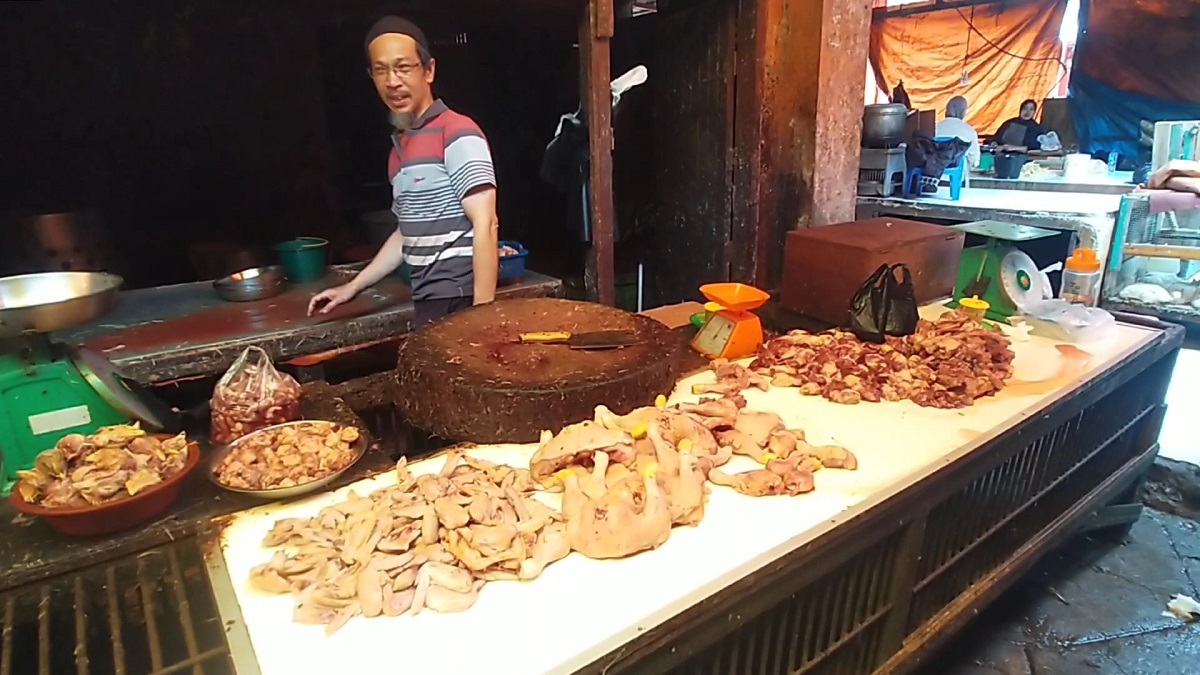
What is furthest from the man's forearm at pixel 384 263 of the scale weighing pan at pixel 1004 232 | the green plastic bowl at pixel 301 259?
the scale weighing pan at pixel 1004 232

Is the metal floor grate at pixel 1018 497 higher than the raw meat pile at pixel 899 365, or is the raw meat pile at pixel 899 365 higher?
the raw meat pile at pixel 899 365

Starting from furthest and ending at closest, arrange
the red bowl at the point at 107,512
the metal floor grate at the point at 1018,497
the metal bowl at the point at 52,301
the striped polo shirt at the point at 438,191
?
the striped polo shirt at the point at 438,191
the metal floor grate at the point at 1018,497
the metal bowl at the point at 52,301
the red bowl at the point at 107,512

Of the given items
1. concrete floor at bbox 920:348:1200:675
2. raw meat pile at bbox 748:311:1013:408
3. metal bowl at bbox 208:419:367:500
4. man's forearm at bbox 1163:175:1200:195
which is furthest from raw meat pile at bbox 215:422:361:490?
man's forearm at bbox 1163:175:1200:195

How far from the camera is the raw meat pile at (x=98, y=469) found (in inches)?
52.1

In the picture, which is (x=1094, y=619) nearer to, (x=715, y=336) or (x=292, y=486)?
(x=715, y=336)

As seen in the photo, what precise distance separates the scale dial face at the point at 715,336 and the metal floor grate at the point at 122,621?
154 cm

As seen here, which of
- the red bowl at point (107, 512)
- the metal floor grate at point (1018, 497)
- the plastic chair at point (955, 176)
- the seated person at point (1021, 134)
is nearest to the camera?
the red bowl at point (107, 512)

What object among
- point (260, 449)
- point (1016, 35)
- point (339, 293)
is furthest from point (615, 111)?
point (1016, 35)

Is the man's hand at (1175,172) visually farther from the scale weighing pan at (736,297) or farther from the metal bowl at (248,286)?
the metal bowl at (248,286)

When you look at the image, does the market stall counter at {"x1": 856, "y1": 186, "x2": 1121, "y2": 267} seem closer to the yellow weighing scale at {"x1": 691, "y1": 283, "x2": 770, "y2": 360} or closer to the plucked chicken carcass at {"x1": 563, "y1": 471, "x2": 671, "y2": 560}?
the yellow weighing scale at {"x1": 691, "y1": 283, "x2": 770, "y2": 360}

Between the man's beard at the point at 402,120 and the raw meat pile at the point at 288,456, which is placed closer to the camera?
the raw meat pile at the point at 288,456

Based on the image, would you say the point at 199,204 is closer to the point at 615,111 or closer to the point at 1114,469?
the point at 615,111

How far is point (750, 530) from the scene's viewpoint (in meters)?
1.40

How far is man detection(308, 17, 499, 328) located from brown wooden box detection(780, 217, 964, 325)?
3.97 feet
